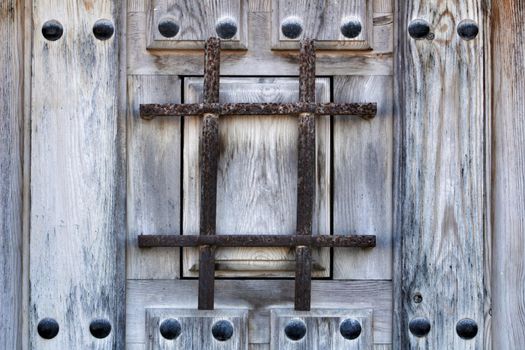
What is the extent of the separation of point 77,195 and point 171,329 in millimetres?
329

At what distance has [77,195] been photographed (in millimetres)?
1636

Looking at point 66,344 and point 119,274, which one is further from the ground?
point 119,274

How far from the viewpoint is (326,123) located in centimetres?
165

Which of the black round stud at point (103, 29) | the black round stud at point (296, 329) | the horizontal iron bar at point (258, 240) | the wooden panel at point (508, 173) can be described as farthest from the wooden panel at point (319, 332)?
the black round stud at point (103, 29)

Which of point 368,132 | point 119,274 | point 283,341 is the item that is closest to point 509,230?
point 368,132

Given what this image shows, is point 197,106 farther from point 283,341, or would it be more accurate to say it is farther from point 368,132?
point 283,341

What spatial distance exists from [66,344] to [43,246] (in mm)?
201

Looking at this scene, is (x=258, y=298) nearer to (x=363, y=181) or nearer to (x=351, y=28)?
(x=363, y=181)

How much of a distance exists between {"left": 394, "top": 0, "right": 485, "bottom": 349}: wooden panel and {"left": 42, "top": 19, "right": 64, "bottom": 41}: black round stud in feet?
2.30

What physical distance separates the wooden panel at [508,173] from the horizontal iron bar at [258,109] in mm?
270

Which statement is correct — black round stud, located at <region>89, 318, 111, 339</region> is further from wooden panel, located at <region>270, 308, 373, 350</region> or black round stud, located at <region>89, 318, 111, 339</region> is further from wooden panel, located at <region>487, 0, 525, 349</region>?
wooden panel, located at <region>487, 0, 525, 349</region>

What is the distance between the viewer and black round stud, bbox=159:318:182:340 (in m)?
1.63

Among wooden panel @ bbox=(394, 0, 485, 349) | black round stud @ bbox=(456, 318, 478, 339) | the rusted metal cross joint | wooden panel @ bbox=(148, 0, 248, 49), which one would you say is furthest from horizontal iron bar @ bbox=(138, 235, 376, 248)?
wooden panel @ bbox=(148, 0, 248, 49)

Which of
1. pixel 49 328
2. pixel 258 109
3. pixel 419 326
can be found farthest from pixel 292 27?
pixel 49 328
